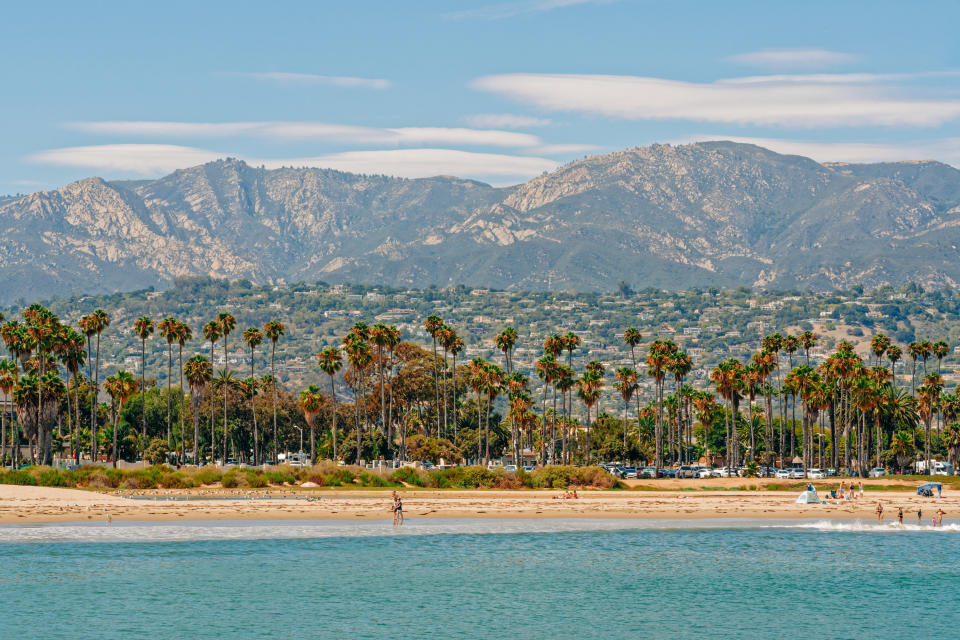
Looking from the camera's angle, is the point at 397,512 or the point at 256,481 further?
the point at 256,481

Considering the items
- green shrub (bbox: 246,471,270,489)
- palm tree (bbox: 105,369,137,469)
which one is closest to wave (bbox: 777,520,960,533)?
green shrub (bbox: 246,471,270,489)

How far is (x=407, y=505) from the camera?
313 ft

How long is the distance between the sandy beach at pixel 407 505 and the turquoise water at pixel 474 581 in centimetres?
449

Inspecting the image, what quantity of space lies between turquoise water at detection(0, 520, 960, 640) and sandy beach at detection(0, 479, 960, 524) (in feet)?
14.7

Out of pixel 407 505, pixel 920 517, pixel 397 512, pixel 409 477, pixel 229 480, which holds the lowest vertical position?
pixel 920 517

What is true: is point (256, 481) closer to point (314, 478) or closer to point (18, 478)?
point (314, 478)

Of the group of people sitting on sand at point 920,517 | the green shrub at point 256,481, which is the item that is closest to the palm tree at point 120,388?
the green shrub at point 256,481

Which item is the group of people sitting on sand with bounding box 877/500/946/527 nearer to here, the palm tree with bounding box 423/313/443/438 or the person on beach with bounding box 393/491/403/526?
the person on beach with bounding box 393/491/403/526

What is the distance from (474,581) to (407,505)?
3394 cm

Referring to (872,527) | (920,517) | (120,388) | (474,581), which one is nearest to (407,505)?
(474,581)

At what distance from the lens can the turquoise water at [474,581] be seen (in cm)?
5144

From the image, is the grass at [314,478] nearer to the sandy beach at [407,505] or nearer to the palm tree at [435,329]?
the sandy beach at [407,505]

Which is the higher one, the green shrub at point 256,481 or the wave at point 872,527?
the green shrub at point 256,481

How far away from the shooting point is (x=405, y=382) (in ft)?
599
